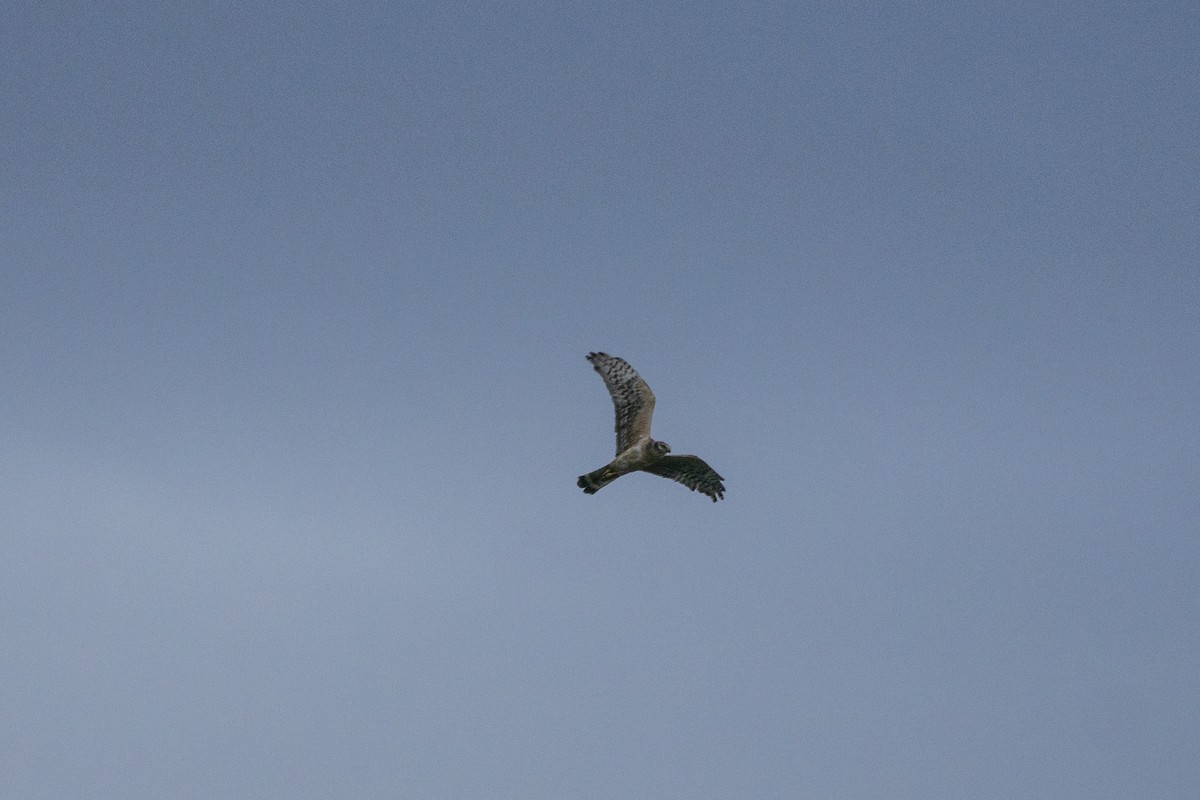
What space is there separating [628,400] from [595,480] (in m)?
3.01

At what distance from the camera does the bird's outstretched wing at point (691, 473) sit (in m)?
54.2

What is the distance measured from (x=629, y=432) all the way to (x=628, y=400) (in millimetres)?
1116

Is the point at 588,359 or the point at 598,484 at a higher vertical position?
A: the point at 588,359

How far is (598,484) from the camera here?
176ft

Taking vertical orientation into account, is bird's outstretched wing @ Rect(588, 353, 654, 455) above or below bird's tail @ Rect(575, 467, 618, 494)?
above

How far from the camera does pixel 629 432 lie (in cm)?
5378

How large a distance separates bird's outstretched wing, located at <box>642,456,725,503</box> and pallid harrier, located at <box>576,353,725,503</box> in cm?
3

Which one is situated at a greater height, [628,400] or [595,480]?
[628,400]

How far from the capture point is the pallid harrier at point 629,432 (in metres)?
53.3

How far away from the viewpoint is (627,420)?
5388 centimetres

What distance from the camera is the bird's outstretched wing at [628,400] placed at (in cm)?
5369

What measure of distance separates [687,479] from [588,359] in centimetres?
563

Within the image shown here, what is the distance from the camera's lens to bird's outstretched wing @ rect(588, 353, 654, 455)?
2114 inches

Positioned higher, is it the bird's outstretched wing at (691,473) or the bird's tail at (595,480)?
the bird's outstretched wing at (691,473)
